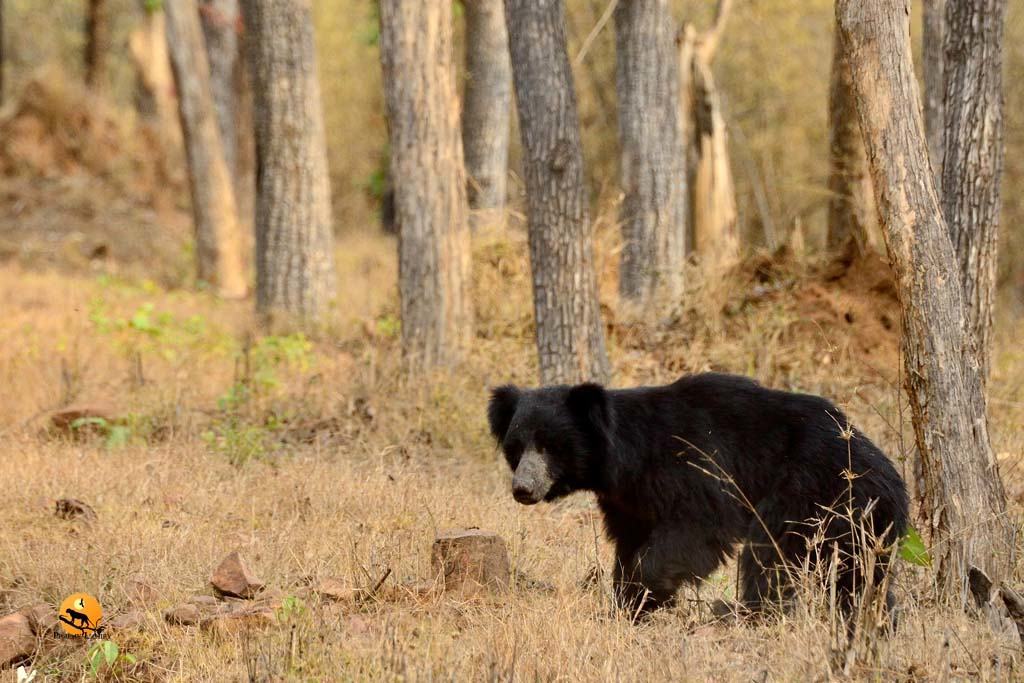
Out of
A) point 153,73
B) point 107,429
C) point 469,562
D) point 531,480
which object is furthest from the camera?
point 153,73

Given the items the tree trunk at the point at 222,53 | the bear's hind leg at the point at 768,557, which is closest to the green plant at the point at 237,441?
the bear's hind leg at the point at 768,557

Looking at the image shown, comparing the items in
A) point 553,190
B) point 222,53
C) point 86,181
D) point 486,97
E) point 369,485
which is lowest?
point 369,485

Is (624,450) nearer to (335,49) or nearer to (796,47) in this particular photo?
(796,47)

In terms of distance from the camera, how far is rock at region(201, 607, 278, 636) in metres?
4.59

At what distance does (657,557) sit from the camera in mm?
5094

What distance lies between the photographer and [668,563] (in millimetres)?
Result: 5086

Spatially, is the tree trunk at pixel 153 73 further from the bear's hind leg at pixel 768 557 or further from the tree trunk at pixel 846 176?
the bear's hind leg at pixel 768 557

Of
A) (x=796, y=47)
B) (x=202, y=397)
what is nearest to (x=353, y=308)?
(x=202, y=397)

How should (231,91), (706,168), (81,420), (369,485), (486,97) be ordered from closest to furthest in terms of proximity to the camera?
(369,485)
(81,420)
(706,168)
(486,97)
(231,91)

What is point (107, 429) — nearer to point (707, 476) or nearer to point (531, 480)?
point (531, 480)

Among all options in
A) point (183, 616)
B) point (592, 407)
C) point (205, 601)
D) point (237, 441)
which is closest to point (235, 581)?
point (205, 601)

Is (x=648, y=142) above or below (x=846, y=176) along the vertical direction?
above

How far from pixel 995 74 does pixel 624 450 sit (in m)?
2.90

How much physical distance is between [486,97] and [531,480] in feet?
34.7
